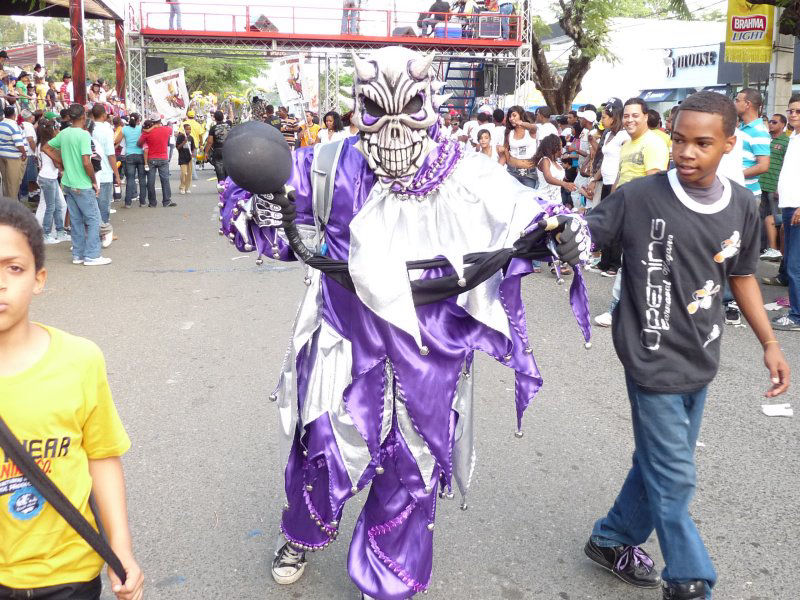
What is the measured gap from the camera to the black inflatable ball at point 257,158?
2.30 meters

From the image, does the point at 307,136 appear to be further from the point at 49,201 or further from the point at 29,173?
the point at 49,201

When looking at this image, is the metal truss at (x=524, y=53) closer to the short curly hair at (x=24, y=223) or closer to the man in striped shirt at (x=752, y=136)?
the man in striped shirt at (x=752, y=136)

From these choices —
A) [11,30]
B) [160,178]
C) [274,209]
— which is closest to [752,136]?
[274,209]

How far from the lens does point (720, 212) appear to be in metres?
2.67

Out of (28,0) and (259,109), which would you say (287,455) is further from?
(259,109)

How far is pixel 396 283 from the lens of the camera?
2541 mm

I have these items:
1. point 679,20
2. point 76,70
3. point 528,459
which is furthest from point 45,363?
point 679,20

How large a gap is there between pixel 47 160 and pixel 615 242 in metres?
9.31

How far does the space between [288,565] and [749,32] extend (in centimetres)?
971

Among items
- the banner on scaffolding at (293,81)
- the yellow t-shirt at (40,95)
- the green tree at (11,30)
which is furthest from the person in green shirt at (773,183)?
the green tree at (11,30)

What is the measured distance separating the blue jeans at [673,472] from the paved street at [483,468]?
0.50 m

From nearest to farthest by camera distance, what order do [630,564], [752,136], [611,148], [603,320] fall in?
[630,564], [603,320], [752,136], [611,148]

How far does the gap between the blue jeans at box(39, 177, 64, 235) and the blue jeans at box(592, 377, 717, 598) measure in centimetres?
959

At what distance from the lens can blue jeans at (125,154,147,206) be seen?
15344 millimetres
